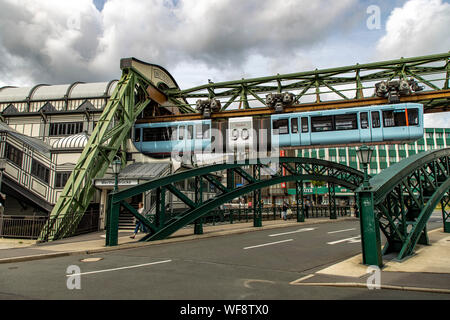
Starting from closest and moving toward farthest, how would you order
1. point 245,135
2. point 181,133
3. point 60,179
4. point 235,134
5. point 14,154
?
point 14,154, point 60,179, point 245,135, point 235,134, point 181,133

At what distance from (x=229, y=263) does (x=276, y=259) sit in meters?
1.72

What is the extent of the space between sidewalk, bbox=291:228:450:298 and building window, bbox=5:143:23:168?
1992cm

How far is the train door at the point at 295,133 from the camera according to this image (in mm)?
23688

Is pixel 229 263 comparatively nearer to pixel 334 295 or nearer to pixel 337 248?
pixel 334 295

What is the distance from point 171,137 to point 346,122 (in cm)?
1468

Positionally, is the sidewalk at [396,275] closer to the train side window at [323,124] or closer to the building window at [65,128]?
the train side window at [323,124]

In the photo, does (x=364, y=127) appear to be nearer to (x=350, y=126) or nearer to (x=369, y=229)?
(x=350, y=126)

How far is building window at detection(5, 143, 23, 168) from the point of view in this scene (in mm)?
19547

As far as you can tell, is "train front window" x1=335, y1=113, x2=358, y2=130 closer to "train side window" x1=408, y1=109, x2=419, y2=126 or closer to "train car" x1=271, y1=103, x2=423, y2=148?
"train car" x1=271, y1=103, x2=423, y2=148

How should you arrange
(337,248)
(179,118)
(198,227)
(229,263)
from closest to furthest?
(229,263), (337,248), (198,227), (179,118)

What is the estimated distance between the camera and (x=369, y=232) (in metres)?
8.54

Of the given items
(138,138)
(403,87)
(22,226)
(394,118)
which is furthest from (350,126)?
(22,226)
